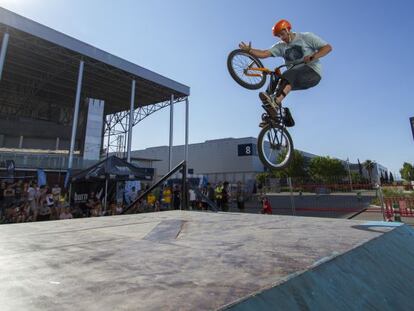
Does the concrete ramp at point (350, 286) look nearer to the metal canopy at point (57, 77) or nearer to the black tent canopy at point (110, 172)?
the black tent canopy at point (110, 172)

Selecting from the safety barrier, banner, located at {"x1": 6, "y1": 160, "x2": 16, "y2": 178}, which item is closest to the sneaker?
the safety barrier

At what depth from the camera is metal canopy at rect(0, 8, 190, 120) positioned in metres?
18.9

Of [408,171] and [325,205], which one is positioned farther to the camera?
[408,171]

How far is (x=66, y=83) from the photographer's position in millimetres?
27062

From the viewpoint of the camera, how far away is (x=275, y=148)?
498 cm

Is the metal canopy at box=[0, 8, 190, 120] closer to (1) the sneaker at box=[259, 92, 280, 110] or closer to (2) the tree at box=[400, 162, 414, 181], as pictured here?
(1) the sneaker at box=[259, 92, 280, 110]

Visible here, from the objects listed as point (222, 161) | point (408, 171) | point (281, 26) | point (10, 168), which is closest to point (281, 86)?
point (281, 26)

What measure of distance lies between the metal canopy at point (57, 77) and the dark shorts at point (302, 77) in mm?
19681

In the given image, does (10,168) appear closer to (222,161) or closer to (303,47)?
(303,47)

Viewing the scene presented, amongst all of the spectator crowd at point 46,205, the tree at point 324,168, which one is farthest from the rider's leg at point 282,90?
the tree at point 324,168

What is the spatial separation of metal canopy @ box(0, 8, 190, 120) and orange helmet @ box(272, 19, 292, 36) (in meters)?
19.4

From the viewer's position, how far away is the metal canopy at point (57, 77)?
746 inches

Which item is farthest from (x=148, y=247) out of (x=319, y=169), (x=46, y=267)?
(x=319, y=169)

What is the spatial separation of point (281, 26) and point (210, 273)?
383 cm
